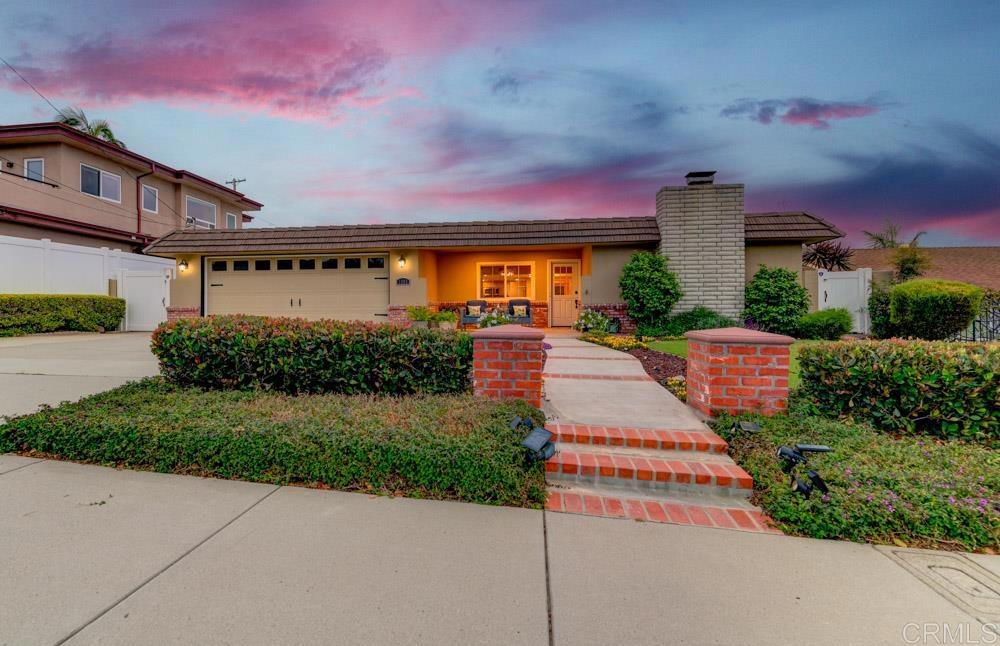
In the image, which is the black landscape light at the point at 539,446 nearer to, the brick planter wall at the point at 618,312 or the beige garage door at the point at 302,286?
the brick planter wall at the point at 618,312

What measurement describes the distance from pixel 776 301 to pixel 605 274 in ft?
14.2

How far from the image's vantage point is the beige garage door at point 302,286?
13.2m

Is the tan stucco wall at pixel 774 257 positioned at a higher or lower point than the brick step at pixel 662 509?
higher

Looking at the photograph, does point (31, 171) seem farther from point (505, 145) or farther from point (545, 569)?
point (545, 569)

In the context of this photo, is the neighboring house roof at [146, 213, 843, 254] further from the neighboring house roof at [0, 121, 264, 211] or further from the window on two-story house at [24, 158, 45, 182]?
the window on two-story house at [24, 158, 45, 182]

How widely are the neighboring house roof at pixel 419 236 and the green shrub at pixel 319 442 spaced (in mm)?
8688

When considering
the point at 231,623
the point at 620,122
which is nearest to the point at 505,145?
the point at 620,122

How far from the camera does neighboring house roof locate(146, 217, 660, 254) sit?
37.8ft

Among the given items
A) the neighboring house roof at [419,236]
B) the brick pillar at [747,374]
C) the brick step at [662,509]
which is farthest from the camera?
the neighboring house roof at [419,236]

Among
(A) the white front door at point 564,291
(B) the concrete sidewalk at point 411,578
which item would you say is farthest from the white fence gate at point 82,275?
(B) the concrete sidewalk at point 411,578

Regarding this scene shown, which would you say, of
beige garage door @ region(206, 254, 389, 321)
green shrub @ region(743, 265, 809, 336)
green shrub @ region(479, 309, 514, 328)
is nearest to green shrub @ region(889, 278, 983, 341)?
green shrub @ region(743, 265, 809, 336)

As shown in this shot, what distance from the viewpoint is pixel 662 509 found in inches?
106

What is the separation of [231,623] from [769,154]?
15.1 metres

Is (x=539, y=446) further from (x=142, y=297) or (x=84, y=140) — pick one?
(x=84, y=140)
